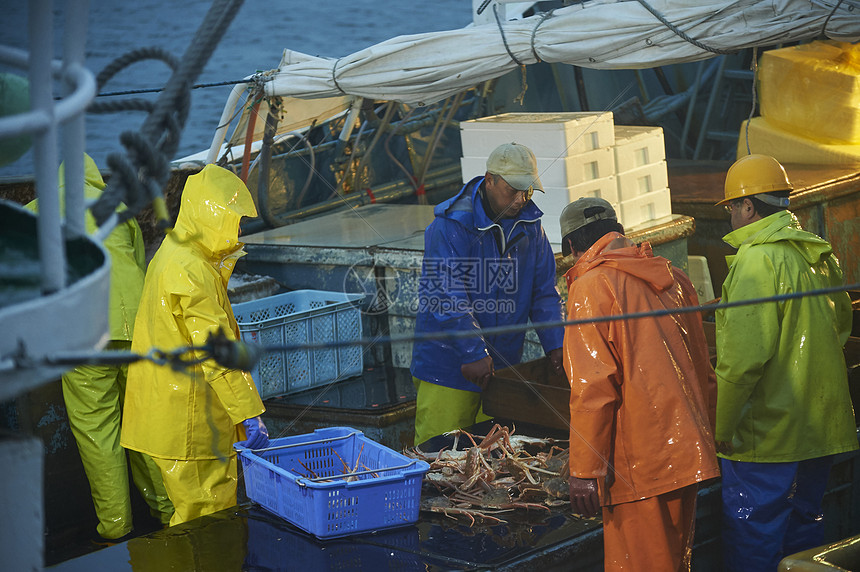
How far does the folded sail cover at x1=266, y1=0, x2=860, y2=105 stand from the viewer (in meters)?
4.93

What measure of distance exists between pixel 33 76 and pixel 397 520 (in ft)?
7.46

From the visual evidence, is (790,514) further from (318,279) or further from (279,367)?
(318,279)

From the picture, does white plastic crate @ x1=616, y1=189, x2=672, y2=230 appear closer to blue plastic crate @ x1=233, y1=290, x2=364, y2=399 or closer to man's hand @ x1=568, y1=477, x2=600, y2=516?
blue plastic crate @ x1=233, y1=290, x2=364, y2=399

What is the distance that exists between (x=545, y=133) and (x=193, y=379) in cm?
280

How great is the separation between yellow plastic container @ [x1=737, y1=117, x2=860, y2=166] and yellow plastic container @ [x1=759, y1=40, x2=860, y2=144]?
84 millimetres

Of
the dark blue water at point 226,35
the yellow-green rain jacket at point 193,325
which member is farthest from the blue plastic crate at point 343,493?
the dark blue water at point 226,35

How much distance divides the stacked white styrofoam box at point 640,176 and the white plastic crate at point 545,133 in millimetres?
196

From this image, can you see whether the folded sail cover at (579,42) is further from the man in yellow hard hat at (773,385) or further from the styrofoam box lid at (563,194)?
the man in yellow hard hat at (773,385)

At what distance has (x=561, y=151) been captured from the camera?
5.80m

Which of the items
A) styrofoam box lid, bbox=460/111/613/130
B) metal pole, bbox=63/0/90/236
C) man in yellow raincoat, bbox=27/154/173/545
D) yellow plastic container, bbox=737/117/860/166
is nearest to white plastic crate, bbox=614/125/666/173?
styrofoam box lid, bbox=460/111/613/130

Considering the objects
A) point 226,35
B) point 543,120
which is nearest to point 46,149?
point 543,120

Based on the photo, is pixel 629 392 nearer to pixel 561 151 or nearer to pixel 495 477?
pixel 495 477

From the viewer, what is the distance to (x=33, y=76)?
152 cm

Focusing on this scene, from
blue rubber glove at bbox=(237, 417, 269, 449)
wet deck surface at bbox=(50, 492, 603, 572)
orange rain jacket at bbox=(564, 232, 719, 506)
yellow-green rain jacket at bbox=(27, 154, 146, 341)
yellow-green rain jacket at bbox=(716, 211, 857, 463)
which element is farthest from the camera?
yellow-green rain jacket at bbox=(27, 154, 146, 341)
